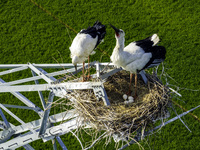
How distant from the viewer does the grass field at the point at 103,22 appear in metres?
9.34

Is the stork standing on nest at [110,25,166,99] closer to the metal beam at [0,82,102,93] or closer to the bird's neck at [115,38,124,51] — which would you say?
the bird's neck at [115,38,124,51]

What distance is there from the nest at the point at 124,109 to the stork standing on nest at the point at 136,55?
283 mm

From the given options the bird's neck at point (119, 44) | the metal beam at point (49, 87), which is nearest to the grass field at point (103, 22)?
the bird's neck at point (119, 44)

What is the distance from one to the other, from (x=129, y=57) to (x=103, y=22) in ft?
20.0

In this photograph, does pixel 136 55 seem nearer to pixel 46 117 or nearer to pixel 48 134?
pixel 46 117

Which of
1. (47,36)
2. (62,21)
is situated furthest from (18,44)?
(62,21)

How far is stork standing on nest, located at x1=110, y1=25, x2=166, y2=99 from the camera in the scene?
451 centimetres

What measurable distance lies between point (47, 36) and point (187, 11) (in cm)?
518

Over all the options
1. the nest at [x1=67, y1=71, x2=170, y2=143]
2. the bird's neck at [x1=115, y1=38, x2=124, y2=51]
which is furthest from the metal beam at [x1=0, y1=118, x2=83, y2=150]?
the bird's neck at [x1=115, y1=38, x2=124, y2=51]

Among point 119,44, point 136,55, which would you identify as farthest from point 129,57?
point 119,44

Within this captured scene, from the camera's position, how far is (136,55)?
4.70 metres

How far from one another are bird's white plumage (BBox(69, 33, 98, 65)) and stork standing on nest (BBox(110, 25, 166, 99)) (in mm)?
587

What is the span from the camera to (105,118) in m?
3.99

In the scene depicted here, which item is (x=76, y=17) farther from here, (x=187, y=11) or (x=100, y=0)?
(x=187, y=11)
